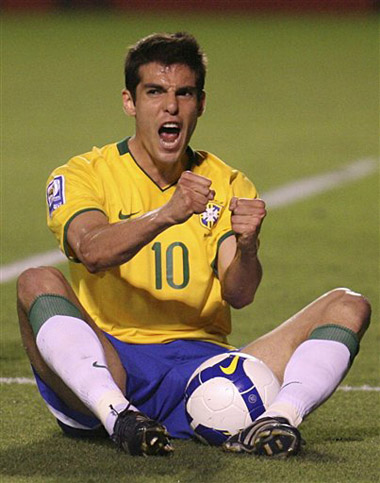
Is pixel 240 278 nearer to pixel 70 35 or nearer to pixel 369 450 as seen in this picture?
pixel 369 450

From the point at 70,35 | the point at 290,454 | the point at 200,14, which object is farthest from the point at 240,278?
the point at 200,14

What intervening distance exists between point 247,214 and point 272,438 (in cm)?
76

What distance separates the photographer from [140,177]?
→ 543cm

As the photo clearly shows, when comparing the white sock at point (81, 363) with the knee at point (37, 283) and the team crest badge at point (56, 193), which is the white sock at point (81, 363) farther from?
the team crest badge at point (56, 193)

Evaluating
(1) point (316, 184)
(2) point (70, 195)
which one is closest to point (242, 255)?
(2) point (70, 195)

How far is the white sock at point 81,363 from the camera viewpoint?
4.77 meters

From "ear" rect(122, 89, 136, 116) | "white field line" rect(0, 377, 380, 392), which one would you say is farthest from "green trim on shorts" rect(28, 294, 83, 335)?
"white field line" rect(0, 377, 380, 392)

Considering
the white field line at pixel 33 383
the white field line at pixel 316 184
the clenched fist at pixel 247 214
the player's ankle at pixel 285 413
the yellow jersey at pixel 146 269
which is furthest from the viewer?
the white field line at pixel 316 184

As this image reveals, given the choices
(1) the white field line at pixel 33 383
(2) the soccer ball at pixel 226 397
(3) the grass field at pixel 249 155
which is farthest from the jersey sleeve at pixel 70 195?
(1) the white field line at pixel 33 383

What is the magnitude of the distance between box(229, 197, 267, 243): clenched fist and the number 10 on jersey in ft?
1.38

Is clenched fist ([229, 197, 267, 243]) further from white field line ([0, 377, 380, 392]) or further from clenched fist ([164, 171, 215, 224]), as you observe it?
white field line ([0, 377, 380, 392])

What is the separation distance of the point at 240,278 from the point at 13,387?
135 cm

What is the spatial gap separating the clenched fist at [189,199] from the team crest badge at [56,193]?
59cm

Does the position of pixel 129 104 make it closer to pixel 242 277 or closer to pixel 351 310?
pixel 242 277
